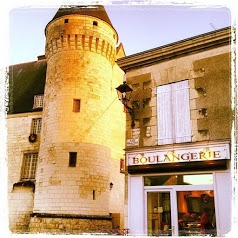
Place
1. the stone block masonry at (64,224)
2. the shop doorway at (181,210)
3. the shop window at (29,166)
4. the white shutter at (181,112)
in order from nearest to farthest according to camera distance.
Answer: the shop doorway at (181,210)
the white shutter at (181,112)
the stone block masonry at (64,224)
the shop window at (29,166)

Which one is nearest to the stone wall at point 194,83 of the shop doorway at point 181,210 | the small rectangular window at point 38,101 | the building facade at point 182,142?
the building facade at point 182,142

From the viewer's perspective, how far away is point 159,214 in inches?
256

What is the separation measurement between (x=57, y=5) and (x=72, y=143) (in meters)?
8.43

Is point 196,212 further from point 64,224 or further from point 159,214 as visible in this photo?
point 64,224

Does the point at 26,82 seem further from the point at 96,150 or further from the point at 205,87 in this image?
the point at 205,87

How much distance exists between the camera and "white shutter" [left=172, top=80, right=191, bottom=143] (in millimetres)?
6673

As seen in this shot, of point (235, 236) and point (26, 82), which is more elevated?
point (26, 82)

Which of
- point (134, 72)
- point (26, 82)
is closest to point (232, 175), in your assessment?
point (134, 72)

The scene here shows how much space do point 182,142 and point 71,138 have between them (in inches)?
269

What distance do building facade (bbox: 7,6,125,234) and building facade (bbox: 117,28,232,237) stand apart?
5102 mm

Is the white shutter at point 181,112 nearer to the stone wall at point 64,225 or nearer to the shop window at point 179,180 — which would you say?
the shop window at point 179,180

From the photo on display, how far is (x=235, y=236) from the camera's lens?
4312 millimetres

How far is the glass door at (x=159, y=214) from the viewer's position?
6.35 meters

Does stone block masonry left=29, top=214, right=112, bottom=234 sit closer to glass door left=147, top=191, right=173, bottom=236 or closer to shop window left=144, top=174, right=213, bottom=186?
glass door left=147, top=191, right=173, bottom=236
